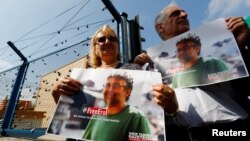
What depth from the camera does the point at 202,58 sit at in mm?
1064

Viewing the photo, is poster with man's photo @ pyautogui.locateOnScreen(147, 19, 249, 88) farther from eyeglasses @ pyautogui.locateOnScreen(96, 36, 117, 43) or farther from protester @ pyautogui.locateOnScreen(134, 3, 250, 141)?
eyeglasses @ pyautogui.locateOnScreen(96, 36, 117, 43)

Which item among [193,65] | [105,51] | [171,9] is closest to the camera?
[193,65]

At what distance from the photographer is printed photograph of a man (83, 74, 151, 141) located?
35.6 inches

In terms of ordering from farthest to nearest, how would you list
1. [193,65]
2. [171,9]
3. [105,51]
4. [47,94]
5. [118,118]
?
[47,94] < [171,9] < [105,51] < [193,65] < [118,118]

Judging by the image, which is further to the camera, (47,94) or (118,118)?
(47,94)

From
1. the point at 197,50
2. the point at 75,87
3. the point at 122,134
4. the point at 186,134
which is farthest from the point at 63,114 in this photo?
the point at 197,50

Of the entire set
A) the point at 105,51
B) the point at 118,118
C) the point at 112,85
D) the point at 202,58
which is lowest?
the point at 118,118

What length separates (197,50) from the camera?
110 cm

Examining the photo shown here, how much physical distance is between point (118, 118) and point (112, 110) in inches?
2.0

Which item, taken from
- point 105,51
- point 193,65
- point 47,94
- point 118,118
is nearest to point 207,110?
point 193,65

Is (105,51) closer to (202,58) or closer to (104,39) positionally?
(104,39)

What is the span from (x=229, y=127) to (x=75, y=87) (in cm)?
69

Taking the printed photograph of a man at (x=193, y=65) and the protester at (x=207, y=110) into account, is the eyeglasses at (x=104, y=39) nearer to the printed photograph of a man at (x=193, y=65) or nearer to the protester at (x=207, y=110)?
the printed photograph of a man at (x=193, y=65)

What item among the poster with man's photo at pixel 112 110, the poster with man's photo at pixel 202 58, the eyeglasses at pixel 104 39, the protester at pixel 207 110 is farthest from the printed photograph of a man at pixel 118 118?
the eyeglasses at pixel 104 39
